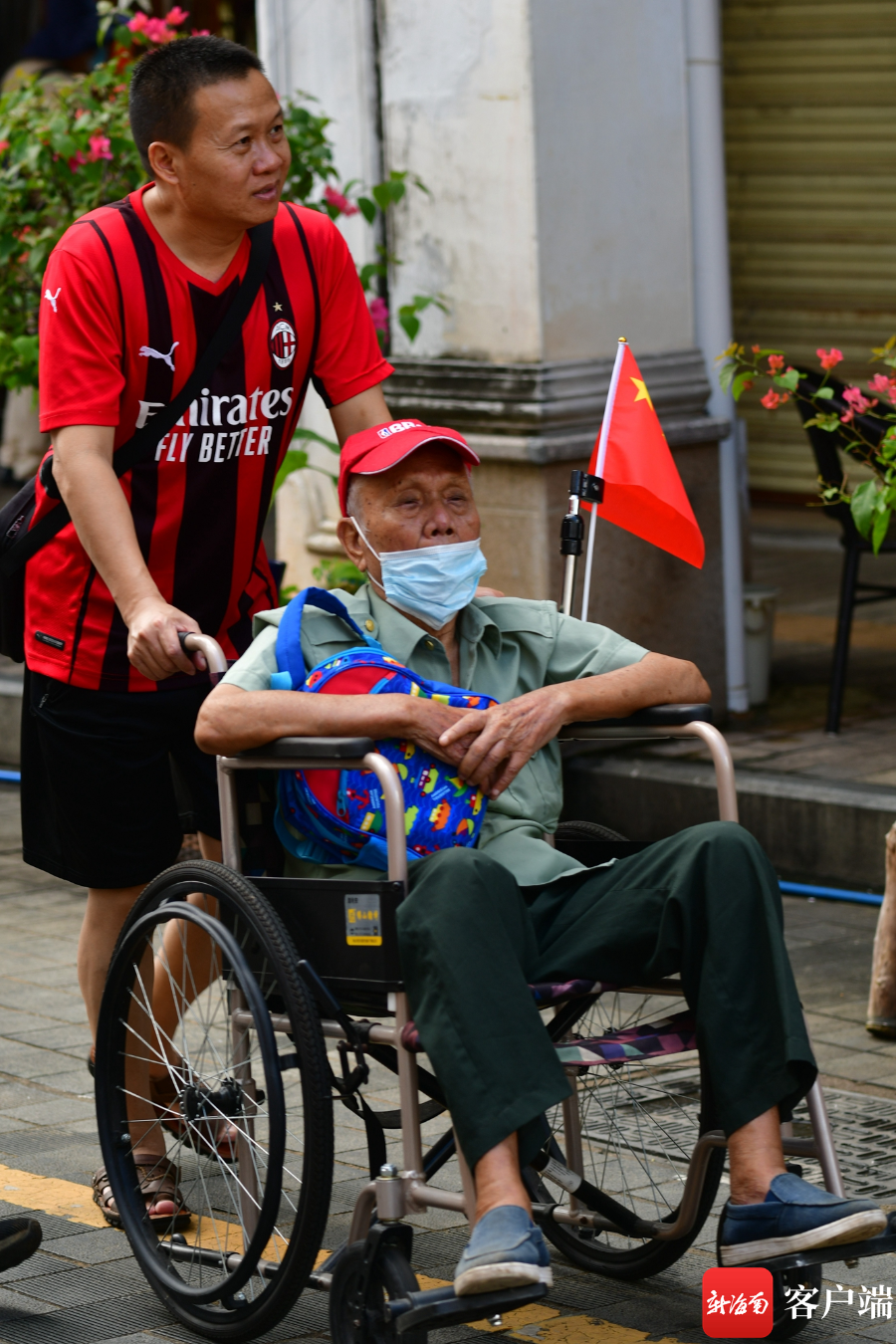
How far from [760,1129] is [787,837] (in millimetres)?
3353

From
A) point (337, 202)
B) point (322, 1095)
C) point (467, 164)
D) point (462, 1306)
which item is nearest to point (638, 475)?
point (322, 1095)

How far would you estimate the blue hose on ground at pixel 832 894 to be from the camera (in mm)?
6027

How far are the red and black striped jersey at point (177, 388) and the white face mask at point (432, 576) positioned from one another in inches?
17.5

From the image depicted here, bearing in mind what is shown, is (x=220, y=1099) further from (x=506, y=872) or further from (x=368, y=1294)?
(x=506, y=872)

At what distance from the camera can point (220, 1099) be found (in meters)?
3.40

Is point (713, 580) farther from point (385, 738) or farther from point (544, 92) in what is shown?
point (385, 738)

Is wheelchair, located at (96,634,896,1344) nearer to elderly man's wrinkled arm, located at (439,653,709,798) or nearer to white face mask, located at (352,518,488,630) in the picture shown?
elderly man's wrinkled arm, located at (439,653,709,798)

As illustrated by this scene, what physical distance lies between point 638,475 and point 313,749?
1.22m

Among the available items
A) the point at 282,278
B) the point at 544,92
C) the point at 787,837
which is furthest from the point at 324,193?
the point at 282,278

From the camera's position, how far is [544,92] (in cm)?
668

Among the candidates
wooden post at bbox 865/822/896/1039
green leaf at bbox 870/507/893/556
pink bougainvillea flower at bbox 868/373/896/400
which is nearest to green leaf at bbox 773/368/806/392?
pink bougainvillea flower at bbox 868/373/896/400

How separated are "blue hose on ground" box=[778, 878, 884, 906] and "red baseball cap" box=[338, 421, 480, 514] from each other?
2827mm

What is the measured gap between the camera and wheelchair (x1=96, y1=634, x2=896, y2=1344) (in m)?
3.08

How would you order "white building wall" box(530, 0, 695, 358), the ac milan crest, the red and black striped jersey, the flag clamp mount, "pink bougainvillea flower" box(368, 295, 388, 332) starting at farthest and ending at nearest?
"pink bougainvillea flower" box(368, 295, 388, 332)
"white building wall" box(530, 0, 695, 358)
the flag clamp mount
the ac milan crest
the red and black striped jersey
